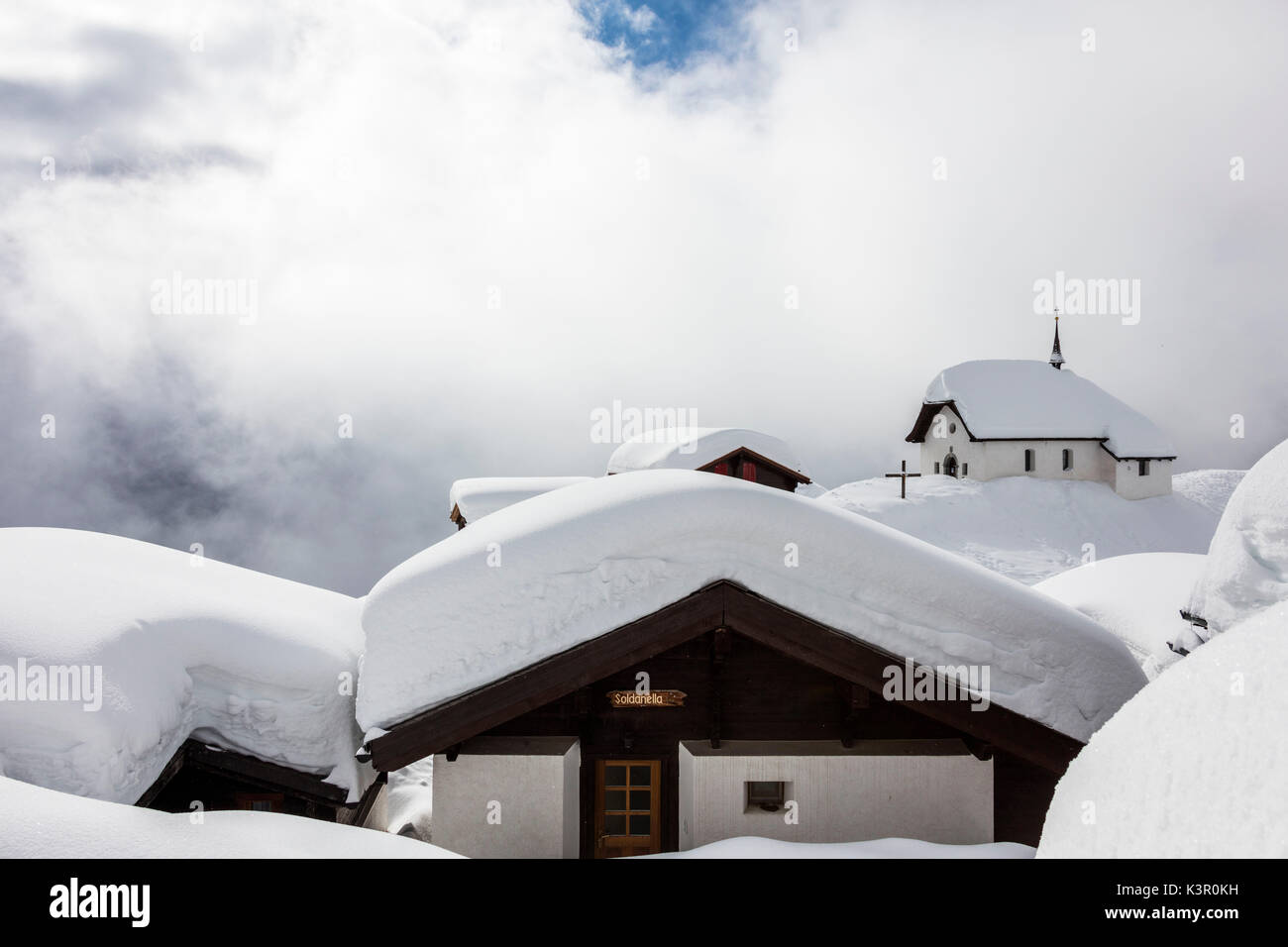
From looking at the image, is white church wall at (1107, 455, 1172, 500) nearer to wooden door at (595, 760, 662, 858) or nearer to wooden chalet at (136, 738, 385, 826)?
wooden door at (595, 760, 662, 858)

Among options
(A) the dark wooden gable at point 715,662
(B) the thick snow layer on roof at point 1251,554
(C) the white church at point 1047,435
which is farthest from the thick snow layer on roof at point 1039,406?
(A) the dark wooden gable at point 715,662

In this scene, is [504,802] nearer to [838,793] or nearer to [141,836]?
[838,793]

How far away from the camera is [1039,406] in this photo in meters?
35.5

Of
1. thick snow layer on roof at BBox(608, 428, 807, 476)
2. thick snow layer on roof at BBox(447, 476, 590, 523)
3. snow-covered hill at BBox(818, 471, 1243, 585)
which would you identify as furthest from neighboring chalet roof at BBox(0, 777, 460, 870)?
snow-covered hill at BBox(818, 471, 1243, 585)

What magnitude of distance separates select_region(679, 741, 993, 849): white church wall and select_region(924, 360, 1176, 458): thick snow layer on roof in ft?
105

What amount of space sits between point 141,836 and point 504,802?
3009 mm

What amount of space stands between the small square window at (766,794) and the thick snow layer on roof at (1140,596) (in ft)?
13.4

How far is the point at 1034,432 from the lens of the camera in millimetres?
34156

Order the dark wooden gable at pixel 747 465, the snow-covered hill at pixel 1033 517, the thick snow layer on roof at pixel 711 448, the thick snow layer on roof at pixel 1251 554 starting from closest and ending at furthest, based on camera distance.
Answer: the thick snow layer on roof at pixel 1251 554 < the dark wooden gable at pixel 747 465 < the thick snow layer on roof at pixel 711 448 < the snow-covered hill at pixel 1033 517

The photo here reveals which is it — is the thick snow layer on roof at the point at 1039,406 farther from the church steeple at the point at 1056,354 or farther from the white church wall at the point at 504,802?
the white church wall at the point at 504,802

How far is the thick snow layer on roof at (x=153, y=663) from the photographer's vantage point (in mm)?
5082

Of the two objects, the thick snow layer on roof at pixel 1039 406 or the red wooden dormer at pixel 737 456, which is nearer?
the red wooden dormer at pixel 737 456
